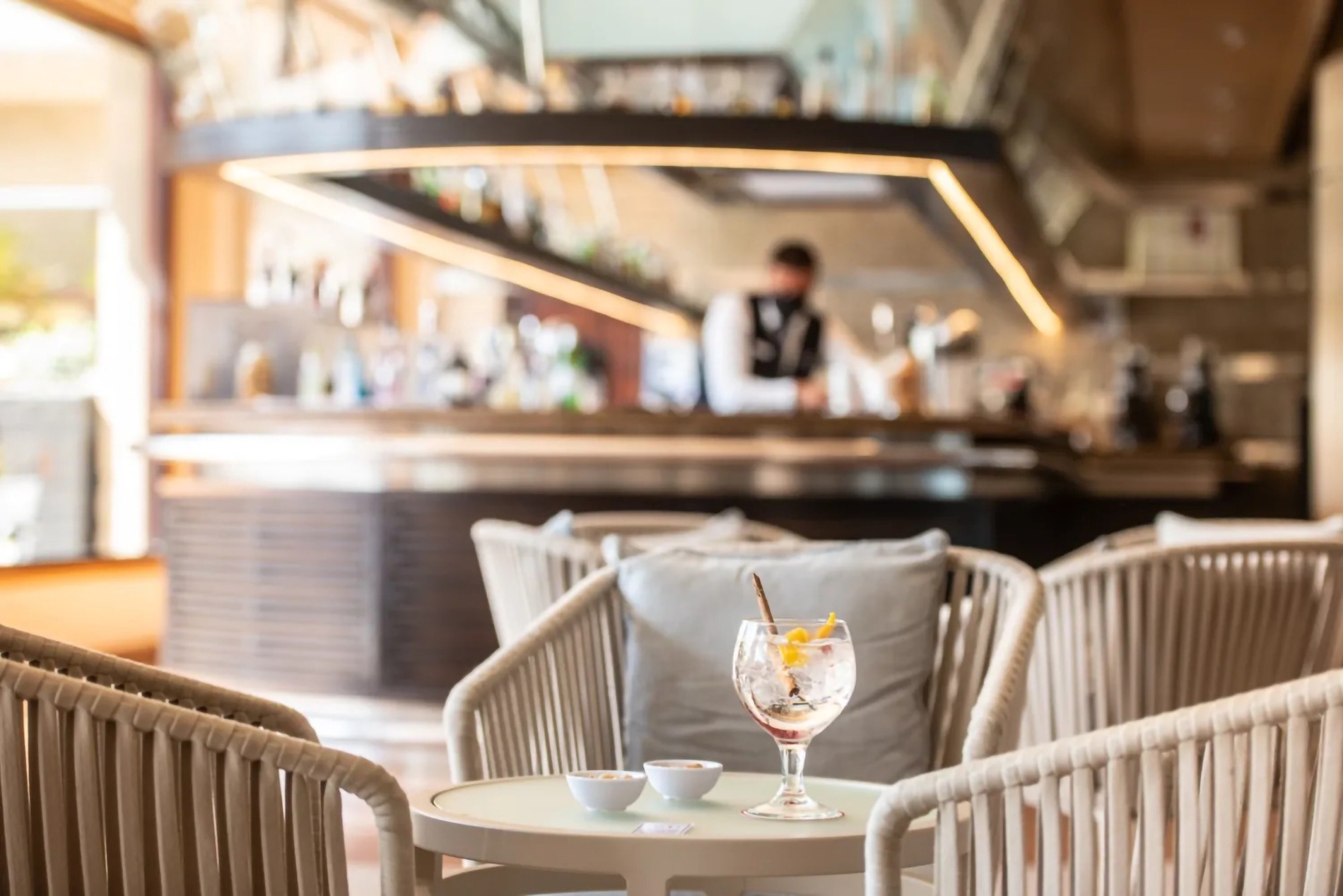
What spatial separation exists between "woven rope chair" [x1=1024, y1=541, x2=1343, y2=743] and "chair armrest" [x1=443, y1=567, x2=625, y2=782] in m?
1.01

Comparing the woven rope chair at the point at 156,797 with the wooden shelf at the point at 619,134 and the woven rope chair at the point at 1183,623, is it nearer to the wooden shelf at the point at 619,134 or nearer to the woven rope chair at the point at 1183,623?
the woven rope chair at the point at 1183,623

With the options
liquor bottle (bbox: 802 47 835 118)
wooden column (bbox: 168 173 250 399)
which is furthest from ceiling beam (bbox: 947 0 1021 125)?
wooden column (bbox: 168 173 250 399)

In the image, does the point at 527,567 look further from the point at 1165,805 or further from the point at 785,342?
the point at 785,342

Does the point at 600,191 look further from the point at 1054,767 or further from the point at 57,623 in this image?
the point at 1054,767

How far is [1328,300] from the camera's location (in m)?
8.95

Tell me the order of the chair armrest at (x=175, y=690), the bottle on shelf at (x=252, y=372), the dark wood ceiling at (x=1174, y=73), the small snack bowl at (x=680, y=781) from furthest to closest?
the dark wood ceiling at (x=1174, y=73), the bottle on shelf at (x=252, y=372), the small snack bowl at (x=680, y=781), the chair armrest at (x=175, y=690)

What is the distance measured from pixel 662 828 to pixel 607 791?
0.10 metres

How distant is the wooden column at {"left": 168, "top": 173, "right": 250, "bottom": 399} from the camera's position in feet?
33.3

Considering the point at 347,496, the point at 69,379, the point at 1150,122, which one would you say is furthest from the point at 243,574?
the point at 1150,122

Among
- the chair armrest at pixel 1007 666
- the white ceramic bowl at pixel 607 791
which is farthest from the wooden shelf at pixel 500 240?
the white ceramic bowl at pixel 607 791

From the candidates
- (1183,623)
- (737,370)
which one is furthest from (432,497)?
(1183,623)

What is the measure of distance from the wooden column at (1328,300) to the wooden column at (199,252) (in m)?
6.15

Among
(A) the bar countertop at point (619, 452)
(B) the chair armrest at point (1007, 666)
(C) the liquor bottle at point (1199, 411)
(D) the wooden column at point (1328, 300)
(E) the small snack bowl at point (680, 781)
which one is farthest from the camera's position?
(C) the liquor bottle at point (1199, 411)

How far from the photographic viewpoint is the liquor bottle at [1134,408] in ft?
31.4
